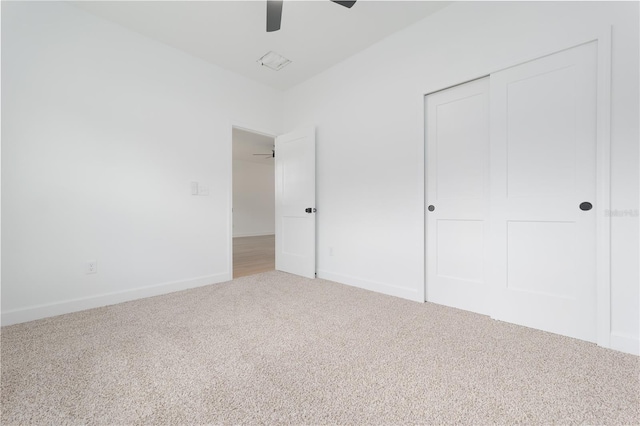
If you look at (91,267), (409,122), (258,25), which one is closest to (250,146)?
(258,25)

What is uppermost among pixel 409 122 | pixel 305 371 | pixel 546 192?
pixel 409 122

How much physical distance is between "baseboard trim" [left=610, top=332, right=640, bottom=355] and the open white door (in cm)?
265

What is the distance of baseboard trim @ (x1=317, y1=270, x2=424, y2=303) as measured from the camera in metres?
2.63

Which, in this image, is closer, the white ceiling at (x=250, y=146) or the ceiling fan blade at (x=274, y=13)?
the ceiling fan blade at (x=274, y=13)

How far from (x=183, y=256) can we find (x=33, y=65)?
2067 mm

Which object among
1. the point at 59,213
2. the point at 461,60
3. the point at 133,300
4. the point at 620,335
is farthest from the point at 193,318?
the point at 461,60

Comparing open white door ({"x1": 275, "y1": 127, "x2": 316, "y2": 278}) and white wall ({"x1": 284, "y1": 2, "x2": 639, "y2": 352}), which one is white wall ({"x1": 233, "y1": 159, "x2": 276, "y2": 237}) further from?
white wall ({"x1": 284, "y1": 2, "x2": 639, "y2": 352})

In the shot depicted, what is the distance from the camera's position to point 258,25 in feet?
8.51

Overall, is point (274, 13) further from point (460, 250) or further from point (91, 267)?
point (91, 267)

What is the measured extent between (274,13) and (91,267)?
8.95 feet

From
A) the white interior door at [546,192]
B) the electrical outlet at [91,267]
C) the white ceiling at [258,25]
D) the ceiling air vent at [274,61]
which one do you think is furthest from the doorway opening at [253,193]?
the white interior door at [546,192]

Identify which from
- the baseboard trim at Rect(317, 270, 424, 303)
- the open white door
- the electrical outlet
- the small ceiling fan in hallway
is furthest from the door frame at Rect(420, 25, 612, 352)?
the electrical outlet

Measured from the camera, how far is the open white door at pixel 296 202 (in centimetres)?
349

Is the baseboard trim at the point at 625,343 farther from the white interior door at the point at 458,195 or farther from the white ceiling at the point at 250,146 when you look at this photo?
the white ceiling at the point at 250,146
